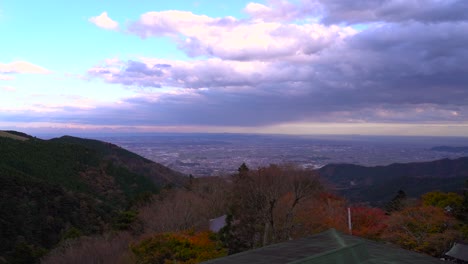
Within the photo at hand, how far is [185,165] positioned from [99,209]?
26356 mm

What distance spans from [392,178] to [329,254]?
61384 mm

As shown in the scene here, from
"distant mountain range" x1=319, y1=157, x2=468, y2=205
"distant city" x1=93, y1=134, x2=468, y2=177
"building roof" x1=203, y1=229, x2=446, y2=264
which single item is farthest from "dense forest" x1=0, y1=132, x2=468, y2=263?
"building roof" x1=203, y1=229, x2=446, y2=264

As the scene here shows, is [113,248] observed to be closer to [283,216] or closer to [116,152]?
[283,216]

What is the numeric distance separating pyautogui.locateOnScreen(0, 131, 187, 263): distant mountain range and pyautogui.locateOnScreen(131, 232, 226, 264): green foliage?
46.8 feet

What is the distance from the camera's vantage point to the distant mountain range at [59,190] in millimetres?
36188

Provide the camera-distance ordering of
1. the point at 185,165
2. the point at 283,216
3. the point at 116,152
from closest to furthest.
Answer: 1. the point at 283,216
2. the point at 185,165
3. the point at 116,152

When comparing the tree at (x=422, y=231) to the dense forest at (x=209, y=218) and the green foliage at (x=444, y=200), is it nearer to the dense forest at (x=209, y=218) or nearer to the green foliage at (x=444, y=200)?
the dense forest at (x=209, y=218)

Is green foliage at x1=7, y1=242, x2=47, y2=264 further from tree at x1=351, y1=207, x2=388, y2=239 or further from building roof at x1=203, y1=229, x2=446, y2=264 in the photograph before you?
building roof at x1=203, y1=229, x2=446, y2=264

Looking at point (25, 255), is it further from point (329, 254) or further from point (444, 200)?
point (444, 200)

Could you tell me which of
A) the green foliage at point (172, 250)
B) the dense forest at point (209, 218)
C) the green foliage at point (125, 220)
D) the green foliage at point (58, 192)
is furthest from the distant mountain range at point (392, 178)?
the green foliage at point (172, 250)

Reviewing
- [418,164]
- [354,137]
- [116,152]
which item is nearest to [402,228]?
[418,164]

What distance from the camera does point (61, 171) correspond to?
58.6 metres

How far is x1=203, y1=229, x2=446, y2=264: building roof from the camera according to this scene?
19.1 ft

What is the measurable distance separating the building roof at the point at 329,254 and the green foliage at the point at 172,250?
934 centimetres
